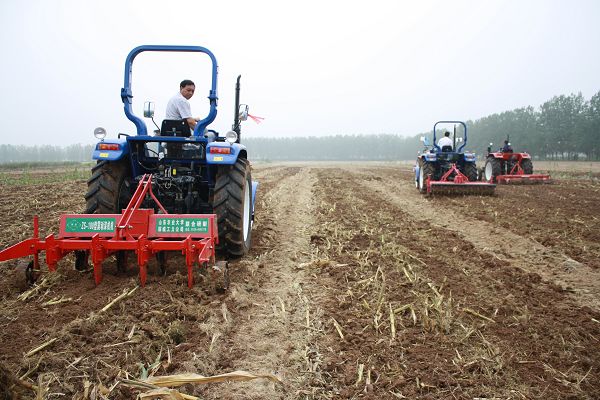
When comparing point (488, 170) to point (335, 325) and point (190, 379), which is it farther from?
point (190, 379)

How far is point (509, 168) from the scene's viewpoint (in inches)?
635

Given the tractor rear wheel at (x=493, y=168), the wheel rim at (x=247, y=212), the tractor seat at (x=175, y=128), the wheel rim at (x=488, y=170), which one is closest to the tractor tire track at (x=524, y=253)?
the wheel rim at (x=247, y=212)

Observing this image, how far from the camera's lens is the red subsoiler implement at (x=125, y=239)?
325 cm

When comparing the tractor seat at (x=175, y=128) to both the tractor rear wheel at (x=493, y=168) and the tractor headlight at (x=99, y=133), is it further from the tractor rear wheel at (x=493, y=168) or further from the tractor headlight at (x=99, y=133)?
the tractor rear wheel at (x=493, y=168)

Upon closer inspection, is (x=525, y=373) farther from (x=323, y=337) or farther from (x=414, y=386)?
(x=323, y=337)

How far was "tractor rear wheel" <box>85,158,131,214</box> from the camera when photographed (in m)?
4.17

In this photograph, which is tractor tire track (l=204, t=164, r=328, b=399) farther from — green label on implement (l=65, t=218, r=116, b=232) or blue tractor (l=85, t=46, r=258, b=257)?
green label on implement (l=65, t=218, r=116, b=232)

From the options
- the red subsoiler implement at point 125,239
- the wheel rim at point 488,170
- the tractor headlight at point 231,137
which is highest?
the tractor headlight at point 231,137

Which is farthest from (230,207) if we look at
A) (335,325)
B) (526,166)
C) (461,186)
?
(526,166)

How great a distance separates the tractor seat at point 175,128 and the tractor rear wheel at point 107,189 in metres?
0.57

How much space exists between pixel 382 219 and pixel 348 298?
3.99 meters

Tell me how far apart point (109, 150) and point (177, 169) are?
72 centimetres

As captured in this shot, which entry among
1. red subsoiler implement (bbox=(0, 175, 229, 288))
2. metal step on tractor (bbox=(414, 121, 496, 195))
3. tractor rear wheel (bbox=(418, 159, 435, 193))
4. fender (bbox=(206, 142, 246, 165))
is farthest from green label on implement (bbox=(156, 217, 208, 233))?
tractor rear wheel (bbox=(418, 159, 435, 193))

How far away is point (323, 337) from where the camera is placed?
111 inches
